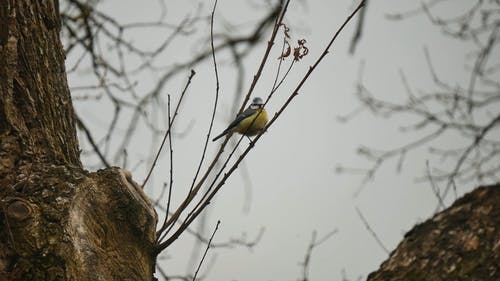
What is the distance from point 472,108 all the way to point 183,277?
286 centimetres

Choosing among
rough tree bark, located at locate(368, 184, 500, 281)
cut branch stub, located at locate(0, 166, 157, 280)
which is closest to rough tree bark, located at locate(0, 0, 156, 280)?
cut branch stub, located at locate(0, 166, 157, 280)

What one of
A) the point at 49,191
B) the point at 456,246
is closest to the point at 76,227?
the point at 49,191

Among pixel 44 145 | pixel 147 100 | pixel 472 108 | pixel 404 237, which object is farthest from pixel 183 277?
pixel 472 108

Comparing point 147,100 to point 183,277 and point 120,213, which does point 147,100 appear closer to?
point 183,277

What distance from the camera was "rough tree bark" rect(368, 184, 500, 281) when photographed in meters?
1.98

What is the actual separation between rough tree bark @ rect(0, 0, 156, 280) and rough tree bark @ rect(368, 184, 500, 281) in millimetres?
1007

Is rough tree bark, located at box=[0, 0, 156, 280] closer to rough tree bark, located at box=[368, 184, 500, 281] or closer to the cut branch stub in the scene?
the cut branch stub

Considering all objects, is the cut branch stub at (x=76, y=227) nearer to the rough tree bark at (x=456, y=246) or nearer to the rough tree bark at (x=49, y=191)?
the rough tree bark at (x=49, y=191)

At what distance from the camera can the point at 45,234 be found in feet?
4.94

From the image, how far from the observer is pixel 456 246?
2076 millimetres

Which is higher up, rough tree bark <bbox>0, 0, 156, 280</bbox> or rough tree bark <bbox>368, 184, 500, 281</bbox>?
rough tree bark <bbox>0, 0, 156, 280</bbox>

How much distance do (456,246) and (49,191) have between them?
1.50 metres

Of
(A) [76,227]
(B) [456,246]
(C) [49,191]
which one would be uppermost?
Answer: (C) [49,191]

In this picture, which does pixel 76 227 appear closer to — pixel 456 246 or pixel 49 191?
pixel 49 191
